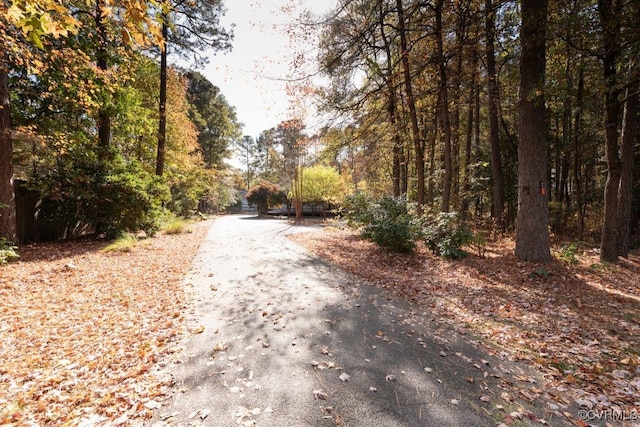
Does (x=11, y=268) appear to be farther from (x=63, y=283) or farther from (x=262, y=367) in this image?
(x=262, y=367)

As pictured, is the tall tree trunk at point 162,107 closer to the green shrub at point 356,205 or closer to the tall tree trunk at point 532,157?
the green shrub at point 356,205

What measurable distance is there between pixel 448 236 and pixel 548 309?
3158mm

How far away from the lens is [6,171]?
7.13 metres

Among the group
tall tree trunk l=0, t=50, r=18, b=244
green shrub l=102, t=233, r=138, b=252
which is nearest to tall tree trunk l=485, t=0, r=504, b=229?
green shrub l=102, t=233, r=138, b=252

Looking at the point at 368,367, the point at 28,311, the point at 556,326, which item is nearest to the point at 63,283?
the point at 28,311

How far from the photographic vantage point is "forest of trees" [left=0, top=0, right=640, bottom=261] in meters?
6.14

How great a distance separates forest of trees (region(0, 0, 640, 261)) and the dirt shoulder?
3.18ft

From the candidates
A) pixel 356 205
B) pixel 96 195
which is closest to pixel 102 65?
pixel 96 195

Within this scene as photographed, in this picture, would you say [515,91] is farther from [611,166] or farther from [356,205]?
[356,205]

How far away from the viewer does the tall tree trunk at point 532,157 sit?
6301 mm

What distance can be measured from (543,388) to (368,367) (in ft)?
5.33

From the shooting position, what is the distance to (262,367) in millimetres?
2977

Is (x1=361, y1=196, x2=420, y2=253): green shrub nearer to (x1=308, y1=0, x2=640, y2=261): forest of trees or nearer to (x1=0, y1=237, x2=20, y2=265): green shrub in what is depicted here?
(x1=308, y1=0, x2=640, y2=261): forest of trees

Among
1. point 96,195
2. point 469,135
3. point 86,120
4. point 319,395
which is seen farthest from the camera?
point 469,135
